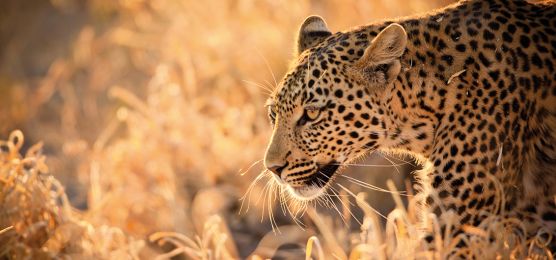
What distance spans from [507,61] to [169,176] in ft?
13.1

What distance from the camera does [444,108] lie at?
187 inches

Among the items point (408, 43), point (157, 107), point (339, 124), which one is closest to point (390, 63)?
point (408, 43)

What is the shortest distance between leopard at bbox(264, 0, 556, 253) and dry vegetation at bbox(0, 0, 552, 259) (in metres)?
0.22

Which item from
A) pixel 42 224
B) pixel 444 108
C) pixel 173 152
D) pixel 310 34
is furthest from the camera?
pixel 173 152

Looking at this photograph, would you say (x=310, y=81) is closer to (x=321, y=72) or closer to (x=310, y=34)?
(x=321, y=72)

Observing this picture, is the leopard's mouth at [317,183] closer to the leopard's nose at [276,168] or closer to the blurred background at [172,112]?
the leopard's nose at [276,168]

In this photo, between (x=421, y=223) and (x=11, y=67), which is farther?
(x=11, y=67)

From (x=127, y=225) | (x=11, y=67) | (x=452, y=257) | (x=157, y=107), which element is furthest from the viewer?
(x=11, y=67)

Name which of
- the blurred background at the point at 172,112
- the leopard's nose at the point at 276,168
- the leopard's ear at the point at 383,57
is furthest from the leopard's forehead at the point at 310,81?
the blurred background at the point at 172,112

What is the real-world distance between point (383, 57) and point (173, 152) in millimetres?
3879

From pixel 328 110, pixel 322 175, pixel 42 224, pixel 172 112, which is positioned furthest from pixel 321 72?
pixel 172 112

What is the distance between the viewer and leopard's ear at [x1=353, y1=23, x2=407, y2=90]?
4703mm

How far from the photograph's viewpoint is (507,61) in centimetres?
467

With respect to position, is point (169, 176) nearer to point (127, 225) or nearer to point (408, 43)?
point (127, 225)
